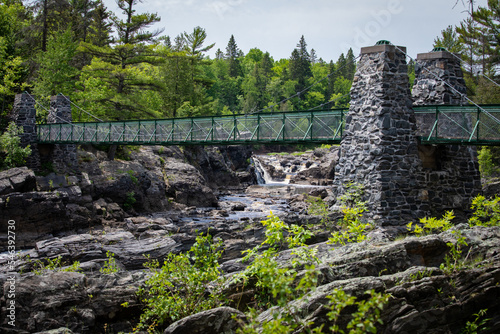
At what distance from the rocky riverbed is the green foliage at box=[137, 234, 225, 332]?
0.21m

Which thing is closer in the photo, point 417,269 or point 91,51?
point 417,269

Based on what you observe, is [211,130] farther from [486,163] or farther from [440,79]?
[486,163]

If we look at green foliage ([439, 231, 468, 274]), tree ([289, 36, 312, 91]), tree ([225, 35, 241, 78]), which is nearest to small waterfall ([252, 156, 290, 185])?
green foliage ([439, 231, 468, 274])

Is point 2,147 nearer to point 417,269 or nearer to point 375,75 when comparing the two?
point 375,75

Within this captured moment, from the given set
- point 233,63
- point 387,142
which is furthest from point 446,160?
point 233,63

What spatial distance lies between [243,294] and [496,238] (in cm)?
423

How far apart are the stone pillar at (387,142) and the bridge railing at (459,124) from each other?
47 centimetres

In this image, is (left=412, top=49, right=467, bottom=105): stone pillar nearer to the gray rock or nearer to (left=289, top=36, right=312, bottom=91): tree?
the gray rock

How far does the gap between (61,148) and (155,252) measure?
1397 centimetres

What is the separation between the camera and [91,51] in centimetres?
2431

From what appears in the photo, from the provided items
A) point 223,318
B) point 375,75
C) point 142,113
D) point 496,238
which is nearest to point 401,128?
point 375,75

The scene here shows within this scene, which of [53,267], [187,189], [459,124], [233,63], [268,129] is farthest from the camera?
[233,63]

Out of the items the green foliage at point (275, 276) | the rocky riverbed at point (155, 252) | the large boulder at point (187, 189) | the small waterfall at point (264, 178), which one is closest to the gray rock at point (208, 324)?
the rocky riverbed at point (155, 252)

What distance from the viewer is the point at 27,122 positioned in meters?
20.9
